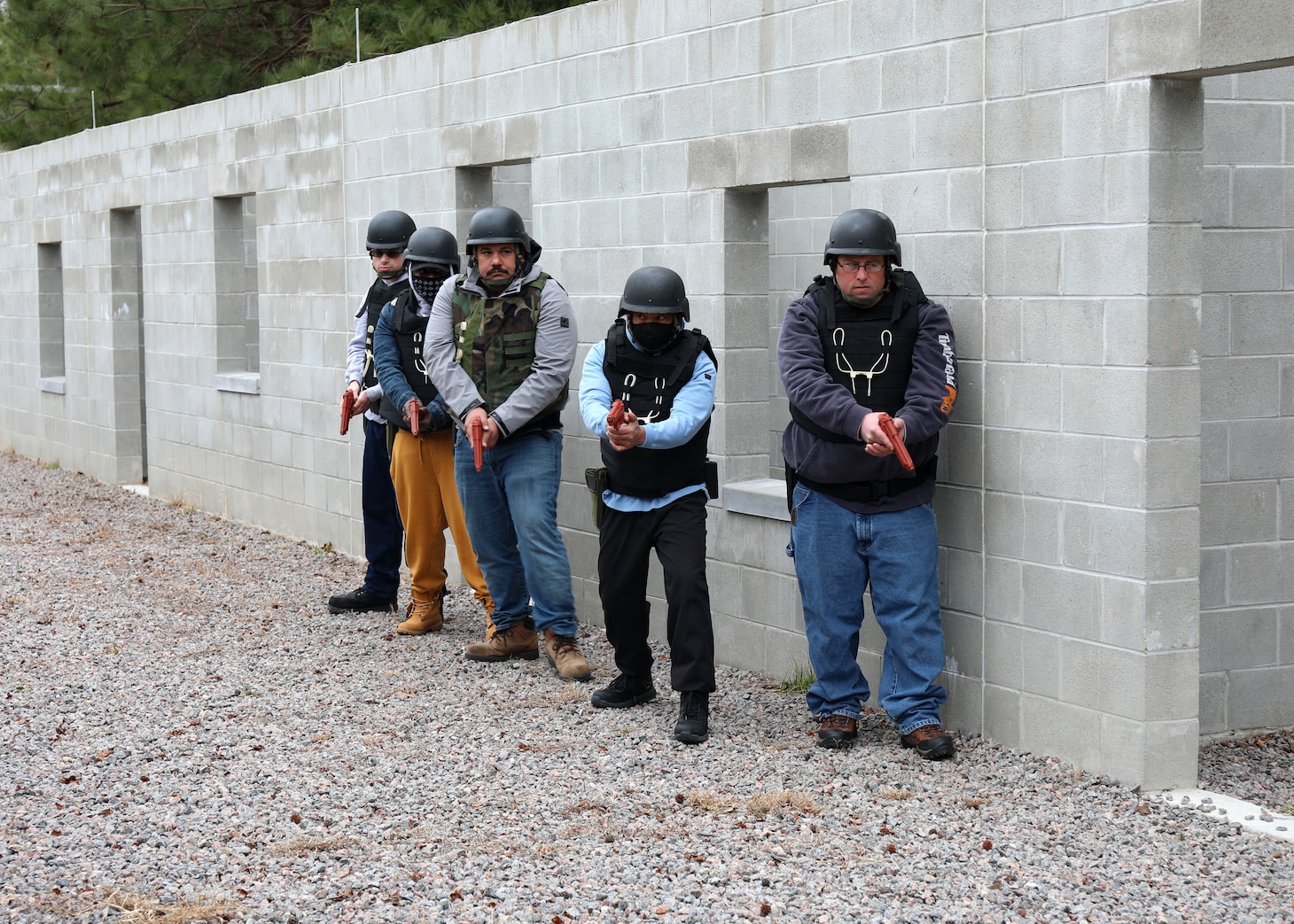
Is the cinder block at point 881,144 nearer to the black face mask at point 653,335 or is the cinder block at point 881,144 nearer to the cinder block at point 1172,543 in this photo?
the black face mask at point 653,335

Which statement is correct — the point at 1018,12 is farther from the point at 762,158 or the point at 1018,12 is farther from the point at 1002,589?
the point at 1002,589

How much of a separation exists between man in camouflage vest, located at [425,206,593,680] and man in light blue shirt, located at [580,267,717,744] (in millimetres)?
763

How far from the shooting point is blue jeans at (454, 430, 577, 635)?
727cm

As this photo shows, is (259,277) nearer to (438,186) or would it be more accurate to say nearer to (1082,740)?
(438,186)

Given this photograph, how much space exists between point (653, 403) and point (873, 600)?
1.15 m

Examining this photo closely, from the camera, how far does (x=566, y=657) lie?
285 inches

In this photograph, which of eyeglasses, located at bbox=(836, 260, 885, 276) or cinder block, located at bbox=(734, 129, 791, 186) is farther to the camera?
cinder block, located at bbox=(734, 129, 791, 186)

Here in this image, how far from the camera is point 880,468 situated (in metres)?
5.77

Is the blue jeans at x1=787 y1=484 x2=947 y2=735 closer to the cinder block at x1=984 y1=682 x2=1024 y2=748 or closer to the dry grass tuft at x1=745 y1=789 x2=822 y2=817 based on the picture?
the cinder block at x1=984 y1=682 x2=1024 y2=748

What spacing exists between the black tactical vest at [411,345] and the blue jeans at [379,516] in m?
0.64

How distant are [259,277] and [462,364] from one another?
494 cm

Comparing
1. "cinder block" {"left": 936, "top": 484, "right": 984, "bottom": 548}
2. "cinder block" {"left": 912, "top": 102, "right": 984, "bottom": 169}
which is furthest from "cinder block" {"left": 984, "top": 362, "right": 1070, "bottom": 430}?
"cinder block" {"left": 912, "top": 102, "right": 984, "bottom": 169}

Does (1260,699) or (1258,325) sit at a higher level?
(1258,325)

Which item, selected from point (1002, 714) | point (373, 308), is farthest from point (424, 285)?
point (1002, 714)
